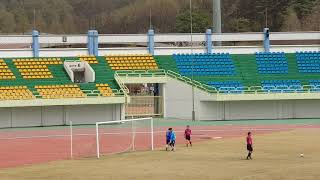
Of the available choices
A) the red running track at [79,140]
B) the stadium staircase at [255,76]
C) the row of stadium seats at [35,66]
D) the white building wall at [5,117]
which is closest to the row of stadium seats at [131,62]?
the stadium staircase at [255,76]

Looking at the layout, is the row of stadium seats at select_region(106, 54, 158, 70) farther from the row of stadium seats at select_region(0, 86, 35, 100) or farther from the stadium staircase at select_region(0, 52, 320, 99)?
the row of stadium seats at select_region(0, 86, 35, 100)

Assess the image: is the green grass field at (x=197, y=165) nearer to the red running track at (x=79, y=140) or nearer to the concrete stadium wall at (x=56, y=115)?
the red running track at (x=79, y=140)

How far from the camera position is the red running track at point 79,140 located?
121 ft

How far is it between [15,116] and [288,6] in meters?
100.0

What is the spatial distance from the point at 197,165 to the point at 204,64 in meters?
40.0

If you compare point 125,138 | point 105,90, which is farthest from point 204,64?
point 125,138

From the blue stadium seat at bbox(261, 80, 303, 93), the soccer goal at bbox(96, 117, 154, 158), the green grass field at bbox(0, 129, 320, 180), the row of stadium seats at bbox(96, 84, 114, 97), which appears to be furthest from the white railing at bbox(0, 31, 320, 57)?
the green grass field at bbox(0, 129, 320, 180)

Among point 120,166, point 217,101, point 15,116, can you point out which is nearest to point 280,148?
point 120,166

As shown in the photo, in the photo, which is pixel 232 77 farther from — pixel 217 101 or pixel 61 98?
pixel 61 98

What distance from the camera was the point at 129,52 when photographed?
70562 mm

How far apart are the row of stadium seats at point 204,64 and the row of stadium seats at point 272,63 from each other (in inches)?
128

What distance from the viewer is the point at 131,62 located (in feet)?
224

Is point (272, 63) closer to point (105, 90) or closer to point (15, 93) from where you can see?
point (105, 90)

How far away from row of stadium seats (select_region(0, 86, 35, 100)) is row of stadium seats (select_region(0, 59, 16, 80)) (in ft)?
8.43
